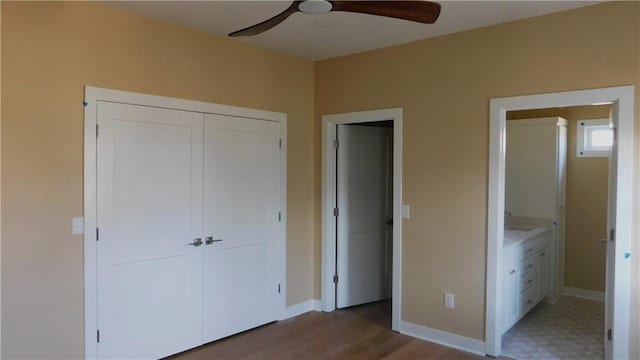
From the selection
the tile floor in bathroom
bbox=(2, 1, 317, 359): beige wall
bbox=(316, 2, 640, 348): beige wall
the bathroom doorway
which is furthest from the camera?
the bathroom doorway

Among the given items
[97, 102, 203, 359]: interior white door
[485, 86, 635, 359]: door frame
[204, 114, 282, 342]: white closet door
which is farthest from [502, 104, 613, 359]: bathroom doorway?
[97, 102, 203, 359]: interior white door

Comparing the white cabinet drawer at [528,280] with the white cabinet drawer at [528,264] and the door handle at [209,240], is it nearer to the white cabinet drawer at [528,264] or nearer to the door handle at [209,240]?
the white cabinet drawer at [528,264]

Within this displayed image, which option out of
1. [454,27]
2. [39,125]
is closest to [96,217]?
[39,125]

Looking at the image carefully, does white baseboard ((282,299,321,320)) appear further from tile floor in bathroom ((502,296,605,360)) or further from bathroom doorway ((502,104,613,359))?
bathroom doorway ((502,104,613,359))

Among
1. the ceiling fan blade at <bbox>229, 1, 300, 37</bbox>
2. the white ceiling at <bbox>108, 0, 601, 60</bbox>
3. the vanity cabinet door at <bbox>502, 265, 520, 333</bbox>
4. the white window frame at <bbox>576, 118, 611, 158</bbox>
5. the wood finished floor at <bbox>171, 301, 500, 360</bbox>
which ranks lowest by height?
the wood finished floor at <bbox>171, 301, 500, 360</bbox>

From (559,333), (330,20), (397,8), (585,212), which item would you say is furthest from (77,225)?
(585,212)

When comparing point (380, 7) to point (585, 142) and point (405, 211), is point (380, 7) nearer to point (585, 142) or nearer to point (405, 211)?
point (405, 211)

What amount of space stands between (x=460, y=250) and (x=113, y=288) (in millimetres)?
2670

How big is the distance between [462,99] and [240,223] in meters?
2.17

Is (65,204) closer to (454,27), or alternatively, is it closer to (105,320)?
(105,320)

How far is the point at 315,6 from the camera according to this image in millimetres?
2170

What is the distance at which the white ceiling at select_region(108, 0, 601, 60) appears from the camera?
296cm

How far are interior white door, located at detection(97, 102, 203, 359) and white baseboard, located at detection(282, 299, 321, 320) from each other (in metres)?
1.02

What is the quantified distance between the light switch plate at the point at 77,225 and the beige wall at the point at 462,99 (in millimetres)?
2562
